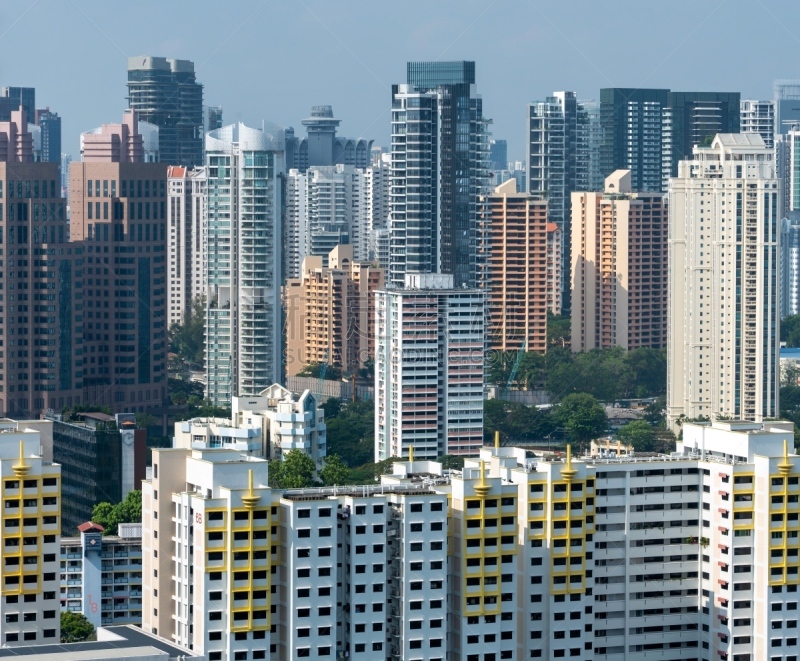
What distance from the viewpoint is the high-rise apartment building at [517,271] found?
42.0 m

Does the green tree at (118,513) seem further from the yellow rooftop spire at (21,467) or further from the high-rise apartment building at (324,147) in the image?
the high-rise apartment building at (324,147)

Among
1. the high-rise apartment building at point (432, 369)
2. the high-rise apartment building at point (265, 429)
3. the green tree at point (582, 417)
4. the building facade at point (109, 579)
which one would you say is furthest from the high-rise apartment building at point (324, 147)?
the building facade at point (109, 579)

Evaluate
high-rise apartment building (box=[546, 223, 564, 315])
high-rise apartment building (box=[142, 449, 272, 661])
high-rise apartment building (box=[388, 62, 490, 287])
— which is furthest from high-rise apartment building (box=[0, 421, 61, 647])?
high-rise apartment building (box=[546, 223, 564, 315])

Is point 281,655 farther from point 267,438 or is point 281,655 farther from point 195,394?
point 195,394

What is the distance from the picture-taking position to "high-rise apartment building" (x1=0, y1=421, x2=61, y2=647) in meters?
15.6

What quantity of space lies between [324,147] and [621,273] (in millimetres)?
20589

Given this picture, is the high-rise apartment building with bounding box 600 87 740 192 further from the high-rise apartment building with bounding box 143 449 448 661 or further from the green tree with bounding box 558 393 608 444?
the high-rise apartment building with bounding box 143 449 448 661

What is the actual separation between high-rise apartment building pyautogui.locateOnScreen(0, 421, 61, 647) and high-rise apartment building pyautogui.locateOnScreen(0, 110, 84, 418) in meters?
18.1

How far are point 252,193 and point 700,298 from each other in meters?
7.25

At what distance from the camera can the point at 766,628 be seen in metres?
16.2

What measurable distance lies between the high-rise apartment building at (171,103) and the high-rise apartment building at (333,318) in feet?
34.9

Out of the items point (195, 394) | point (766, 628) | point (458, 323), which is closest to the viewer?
point (766, 628)

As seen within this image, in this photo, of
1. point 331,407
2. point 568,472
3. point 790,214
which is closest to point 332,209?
point 790,214

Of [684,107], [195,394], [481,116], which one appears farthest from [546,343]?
[684,107]
